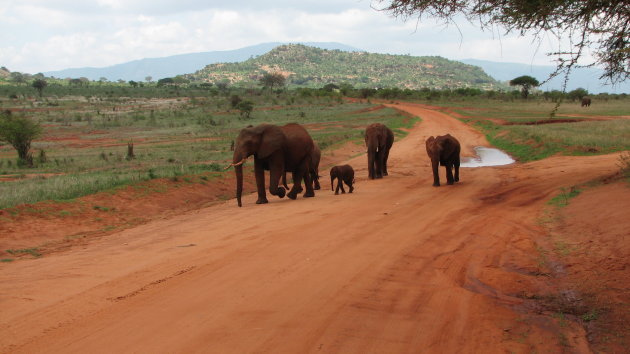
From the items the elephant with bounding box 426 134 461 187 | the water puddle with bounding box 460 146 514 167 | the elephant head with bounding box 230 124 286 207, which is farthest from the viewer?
the water puddle with bounding box 460 146 514 167

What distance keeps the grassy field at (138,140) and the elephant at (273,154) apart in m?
4.06

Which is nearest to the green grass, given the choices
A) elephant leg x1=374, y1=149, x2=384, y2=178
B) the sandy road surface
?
the sandy road surface

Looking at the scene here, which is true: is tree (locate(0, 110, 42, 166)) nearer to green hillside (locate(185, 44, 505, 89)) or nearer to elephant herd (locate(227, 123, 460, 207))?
elephant herd (locate(227, 123, 460, 207))

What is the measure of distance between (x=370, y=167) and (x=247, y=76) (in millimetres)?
158107

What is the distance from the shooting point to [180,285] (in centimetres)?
698

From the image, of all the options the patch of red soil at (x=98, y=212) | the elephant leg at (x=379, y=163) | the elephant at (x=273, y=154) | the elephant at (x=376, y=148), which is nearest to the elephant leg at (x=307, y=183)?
the elephant at (x=273, y=154)

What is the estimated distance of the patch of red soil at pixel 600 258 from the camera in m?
5.78

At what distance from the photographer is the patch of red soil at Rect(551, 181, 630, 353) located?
5781 millimetres

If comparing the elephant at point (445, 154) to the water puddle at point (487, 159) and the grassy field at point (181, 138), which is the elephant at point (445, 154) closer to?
the water puddle at point (487, 159)

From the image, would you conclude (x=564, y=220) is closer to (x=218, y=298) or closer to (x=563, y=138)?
(x=218, y=298)

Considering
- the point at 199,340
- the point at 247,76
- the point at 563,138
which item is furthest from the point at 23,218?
the point at 247,76

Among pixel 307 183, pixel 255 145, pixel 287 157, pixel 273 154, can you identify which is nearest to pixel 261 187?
pixel 273 154

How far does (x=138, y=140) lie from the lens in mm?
38875

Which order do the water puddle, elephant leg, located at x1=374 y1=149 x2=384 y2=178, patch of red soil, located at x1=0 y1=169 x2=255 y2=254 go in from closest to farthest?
1. patch of red soil, located at x1=0 y1=169 x2=255 y2=254
2. elephant leg, located at x1=374 y1=149 x2=384 y2=178
3. the water puddle
